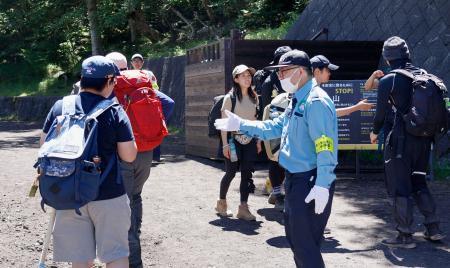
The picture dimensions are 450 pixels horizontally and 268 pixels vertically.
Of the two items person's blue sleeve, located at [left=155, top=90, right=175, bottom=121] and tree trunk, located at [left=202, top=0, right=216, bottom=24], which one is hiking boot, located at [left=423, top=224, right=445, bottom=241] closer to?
person's blue sleeve, located at [left=155, top=90, right=175, bottom=121]

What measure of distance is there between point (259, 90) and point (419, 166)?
10.9ft

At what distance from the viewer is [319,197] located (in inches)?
175

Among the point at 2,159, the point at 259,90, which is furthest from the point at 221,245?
the point at 2,159

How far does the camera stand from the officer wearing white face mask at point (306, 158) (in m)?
4.50

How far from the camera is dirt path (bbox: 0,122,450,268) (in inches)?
257

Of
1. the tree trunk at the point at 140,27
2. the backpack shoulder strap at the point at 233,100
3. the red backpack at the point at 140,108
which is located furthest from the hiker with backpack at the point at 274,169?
the tree trunk at the point at 140,27

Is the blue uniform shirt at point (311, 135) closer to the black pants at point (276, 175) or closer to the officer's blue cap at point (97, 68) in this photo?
the officer's blue cap at point (97, 68)

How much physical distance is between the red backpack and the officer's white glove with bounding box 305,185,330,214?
1.97m

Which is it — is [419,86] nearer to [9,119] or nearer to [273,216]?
[273,216]

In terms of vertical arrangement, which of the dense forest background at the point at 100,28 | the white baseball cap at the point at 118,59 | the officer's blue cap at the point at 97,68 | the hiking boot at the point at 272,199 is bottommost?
the hiking boot at the point at 272,199

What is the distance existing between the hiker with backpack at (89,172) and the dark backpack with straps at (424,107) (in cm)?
330

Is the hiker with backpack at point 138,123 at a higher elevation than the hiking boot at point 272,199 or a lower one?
higher

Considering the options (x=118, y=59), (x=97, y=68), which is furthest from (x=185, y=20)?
(x=97, y=68)

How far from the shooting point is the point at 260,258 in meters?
6.54
